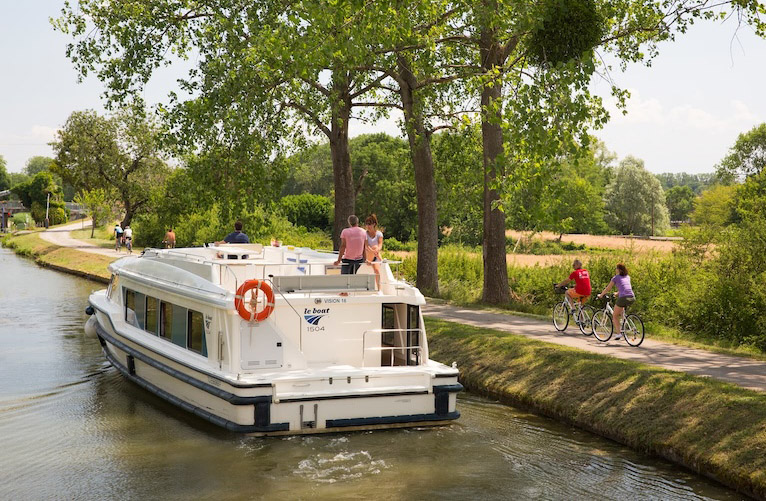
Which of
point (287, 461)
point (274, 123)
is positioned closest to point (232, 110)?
point (274, 123)

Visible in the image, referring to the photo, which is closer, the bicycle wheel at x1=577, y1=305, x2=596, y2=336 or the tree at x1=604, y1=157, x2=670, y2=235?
the bicycle wheel at x1=577, y1=305, x2=596, y2=336

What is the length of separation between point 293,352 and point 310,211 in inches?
2168

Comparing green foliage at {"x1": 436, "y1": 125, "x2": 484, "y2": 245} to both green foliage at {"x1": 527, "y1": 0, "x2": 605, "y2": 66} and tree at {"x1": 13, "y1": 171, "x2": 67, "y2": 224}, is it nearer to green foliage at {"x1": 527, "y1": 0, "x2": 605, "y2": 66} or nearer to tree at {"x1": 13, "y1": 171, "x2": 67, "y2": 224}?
green foliage at {"x1": 527, "y1": 0, "x2": 605, "y2": 66}

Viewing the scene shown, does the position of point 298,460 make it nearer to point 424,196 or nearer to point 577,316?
point 577,316

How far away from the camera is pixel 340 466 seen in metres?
11.5

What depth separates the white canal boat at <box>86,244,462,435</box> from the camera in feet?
41.3

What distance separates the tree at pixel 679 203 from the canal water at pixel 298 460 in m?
125

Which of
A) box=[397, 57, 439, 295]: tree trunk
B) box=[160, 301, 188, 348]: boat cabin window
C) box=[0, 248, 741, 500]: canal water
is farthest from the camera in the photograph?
box=[397, 57, 439, 295]: tree trunk

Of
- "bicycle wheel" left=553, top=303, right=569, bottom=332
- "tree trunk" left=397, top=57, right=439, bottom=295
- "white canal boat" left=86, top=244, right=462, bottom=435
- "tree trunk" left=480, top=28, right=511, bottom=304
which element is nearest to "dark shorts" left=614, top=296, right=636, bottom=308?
"bicycle wheel" left=553, top=303, right=569, bottom=332

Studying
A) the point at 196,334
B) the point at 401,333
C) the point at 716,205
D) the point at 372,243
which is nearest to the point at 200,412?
the point at 196,334

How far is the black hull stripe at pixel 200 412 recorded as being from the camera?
12445mm

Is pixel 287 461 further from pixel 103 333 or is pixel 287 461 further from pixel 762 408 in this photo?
pixel 103 333

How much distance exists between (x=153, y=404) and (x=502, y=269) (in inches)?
477

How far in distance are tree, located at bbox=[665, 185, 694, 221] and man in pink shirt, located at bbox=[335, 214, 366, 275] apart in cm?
12296
